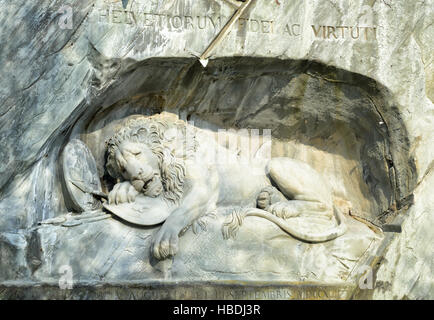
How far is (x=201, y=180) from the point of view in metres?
5.36

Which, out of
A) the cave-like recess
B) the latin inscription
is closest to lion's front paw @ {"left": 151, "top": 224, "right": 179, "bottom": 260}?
the cave-like recess

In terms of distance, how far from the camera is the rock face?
5.02 metres

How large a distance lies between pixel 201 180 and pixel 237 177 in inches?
11.9

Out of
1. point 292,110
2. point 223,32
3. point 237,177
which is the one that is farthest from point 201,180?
point 223,32

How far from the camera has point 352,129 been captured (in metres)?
5.71

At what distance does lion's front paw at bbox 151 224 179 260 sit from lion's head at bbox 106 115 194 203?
1.17 feet

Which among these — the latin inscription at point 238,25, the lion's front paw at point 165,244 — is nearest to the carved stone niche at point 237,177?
the lion's front paw at point 165,244

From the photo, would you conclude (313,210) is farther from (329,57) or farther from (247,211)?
(329,57)

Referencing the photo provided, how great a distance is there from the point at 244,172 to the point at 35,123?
4.89ft

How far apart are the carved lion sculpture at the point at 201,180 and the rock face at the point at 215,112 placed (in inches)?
1.4

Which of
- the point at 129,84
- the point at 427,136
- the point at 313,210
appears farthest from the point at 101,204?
the point at 427,136

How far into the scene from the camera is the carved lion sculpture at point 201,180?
5301 mm

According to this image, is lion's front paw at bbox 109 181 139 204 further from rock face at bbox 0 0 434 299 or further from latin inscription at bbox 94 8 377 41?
latin inscription at bbox 94 8 377 41

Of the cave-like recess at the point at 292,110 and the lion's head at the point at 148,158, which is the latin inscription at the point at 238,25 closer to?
the cave-like recess at the point at 292,110
